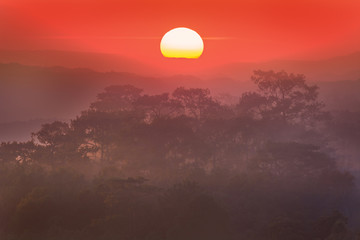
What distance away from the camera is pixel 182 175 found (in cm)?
4884

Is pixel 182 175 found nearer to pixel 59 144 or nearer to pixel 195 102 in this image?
pixel 59 144

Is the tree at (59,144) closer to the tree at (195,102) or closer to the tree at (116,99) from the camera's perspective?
the tree at (116,99)

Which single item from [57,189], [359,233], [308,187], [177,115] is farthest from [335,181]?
[57,189]

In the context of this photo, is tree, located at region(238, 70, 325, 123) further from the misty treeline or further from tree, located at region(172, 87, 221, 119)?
tree, located at region(172, 87, 221, 119)

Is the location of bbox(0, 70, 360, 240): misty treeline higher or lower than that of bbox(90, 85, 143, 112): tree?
lower

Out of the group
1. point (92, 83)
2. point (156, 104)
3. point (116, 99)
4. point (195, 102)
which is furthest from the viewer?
point (92, 83)

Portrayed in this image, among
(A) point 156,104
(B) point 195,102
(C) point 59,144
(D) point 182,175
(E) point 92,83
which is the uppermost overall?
(B) point 195,102

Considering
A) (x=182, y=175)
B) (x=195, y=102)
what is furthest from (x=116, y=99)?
(x=182, y=175)

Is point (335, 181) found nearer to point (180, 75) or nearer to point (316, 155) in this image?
point (316, 155)

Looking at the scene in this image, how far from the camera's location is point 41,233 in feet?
123

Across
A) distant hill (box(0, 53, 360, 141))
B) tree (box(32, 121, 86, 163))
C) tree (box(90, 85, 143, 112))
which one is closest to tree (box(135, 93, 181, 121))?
tree (box(90, 85, 143, 112))

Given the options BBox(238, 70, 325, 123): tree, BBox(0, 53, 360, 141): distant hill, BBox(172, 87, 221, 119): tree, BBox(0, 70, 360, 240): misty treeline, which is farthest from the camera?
BBox(0, 53, 360, 141): distant hill

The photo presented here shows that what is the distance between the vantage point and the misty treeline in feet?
122

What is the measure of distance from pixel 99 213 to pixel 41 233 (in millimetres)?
3535
